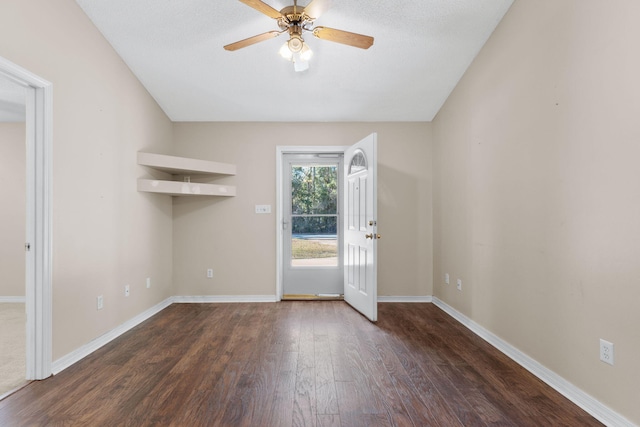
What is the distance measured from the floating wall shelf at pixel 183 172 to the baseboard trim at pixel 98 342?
1332 millimetres

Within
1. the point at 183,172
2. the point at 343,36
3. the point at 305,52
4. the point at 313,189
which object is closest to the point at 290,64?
the point at 305,52

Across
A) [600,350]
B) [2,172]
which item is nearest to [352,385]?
[600,350]

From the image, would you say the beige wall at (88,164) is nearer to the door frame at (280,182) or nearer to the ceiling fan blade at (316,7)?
the door frame at (280,182)

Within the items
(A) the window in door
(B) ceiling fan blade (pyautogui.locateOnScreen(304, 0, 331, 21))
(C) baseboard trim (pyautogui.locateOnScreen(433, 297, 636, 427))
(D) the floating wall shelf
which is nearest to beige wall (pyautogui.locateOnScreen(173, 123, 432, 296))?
(D) the floating wall shelf

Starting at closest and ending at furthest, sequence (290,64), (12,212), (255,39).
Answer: (255,39) < (290,64) < (12,212)

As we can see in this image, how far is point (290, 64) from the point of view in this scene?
353 cm

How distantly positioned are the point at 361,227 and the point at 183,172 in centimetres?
226

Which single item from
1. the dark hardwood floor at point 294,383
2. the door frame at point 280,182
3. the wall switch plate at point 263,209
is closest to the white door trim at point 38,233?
the dark hardwood floor at point 294,383

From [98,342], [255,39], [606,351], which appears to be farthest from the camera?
[98,342]

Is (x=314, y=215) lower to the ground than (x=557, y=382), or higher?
higher

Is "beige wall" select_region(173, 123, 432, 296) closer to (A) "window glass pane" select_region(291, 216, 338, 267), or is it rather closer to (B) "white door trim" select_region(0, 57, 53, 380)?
(A) "window glass pane" select_region(291, 216, 338, 267)

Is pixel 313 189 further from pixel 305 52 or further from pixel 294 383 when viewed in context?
pixel 294 383

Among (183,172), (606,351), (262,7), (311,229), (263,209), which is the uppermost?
(262,7)

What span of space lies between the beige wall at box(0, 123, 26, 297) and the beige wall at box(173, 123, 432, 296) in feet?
6.38
